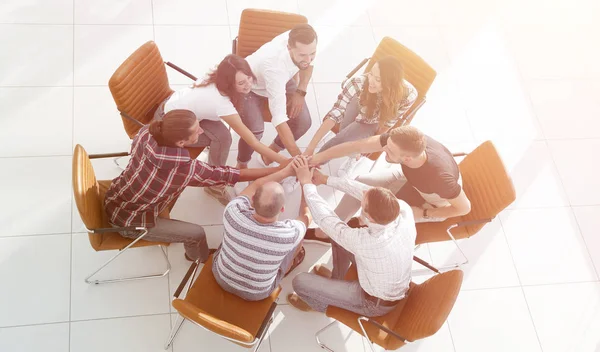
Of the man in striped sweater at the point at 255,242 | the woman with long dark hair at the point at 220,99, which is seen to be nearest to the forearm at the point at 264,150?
the woman with long dark hair at the point at 220,99

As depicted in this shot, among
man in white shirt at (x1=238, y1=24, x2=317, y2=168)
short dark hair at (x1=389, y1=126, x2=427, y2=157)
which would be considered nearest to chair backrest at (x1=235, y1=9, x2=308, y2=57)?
man in white shirt at (x1=238, y1=24, x2=317, y2=168)

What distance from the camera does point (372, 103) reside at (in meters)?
3.40

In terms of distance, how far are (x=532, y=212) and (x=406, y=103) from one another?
4.86 ft

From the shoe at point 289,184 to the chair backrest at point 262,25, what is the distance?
35.9 inches

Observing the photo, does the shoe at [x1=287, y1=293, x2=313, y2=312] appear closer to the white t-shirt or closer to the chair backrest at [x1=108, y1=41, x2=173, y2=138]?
the white t-shirt

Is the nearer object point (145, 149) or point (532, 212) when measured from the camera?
point (145, 149)

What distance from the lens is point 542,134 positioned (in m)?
4.56

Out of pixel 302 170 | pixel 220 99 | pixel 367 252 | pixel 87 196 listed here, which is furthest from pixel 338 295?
pixel 87 196

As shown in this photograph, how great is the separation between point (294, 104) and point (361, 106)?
0.45m

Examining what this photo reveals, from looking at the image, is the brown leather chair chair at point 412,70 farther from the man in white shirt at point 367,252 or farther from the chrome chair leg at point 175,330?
the chrome chair leg at point 175,330

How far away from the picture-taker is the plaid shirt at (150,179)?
109 inches

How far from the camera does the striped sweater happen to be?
8.63ft

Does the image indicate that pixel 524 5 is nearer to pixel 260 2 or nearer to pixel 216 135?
pixel 260 2

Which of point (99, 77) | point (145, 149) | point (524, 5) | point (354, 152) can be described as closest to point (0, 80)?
point (99, 77)
